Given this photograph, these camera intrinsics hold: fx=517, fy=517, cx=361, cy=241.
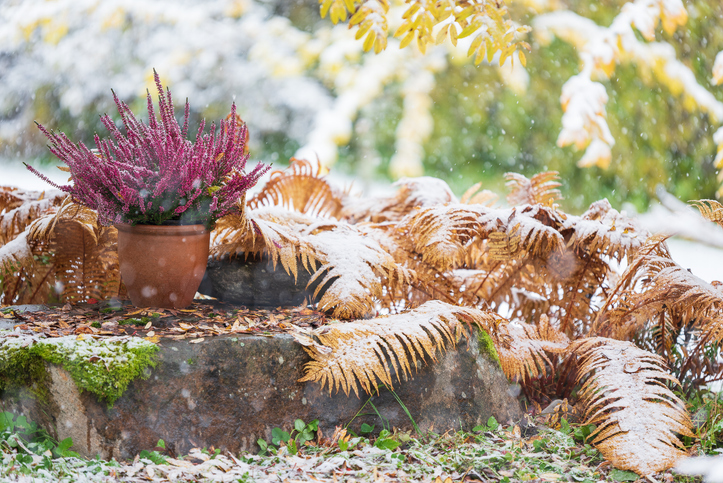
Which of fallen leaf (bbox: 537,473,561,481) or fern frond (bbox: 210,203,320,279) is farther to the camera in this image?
fern frond (bbox: 210,203,320,279)

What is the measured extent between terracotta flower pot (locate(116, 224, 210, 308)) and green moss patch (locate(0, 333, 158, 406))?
39cm

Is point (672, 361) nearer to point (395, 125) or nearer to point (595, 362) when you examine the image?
point (595, 362)

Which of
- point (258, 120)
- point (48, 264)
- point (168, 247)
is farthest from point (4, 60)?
point (168, 247)

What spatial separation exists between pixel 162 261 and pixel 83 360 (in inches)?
20.0

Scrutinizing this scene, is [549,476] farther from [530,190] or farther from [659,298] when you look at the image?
[530,190]

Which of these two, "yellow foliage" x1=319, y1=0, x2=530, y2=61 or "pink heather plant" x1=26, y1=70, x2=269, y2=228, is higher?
"yellow foliage" x1=319, y1=0, x2=530, y2=61

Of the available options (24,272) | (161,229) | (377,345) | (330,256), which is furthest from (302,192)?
(377,345)

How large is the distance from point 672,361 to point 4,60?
948 centimetres

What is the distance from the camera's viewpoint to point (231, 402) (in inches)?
66.4

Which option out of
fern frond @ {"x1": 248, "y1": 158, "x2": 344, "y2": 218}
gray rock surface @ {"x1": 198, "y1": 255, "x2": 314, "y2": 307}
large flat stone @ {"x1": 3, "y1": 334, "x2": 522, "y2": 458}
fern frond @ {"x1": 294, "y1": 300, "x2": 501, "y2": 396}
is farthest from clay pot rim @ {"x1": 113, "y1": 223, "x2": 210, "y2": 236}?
fern frond @ {"x1": 248, "y1": 158, "x2": 344, "y2": 218}

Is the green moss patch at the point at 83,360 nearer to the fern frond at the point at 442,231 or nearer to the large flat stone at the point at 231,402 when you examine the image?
the large flat stone at the point at 231,402

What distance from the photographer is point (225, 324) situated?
1927 mm

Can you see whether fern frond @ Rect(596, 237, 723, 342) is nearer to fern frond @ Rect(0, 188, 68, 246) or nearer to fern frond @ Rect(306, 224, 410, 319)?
fern frond @ Rect(306, 224, 410, 319)

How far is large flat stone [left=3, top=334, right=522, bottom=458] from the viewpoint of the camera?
5.10 ft
